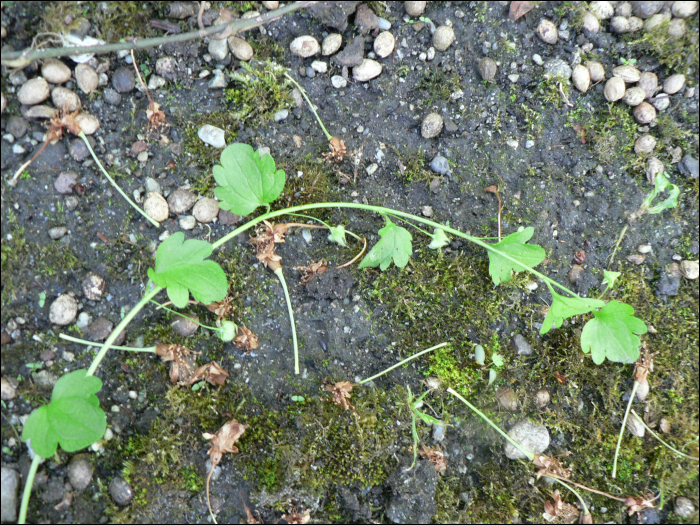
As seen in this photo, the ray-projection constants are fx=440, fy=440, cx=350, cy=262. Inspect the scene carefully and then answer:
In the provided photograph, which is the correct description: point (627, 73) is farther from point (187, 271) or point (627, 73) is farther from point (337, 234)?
point (187, 271)

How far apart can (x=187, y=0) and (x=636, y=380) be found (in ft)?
10.2

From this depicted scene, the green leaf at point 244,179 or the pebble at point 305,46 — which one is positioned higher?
the pebble at point 305,46

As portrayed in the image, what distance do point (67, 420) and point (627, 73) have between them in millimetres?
3305

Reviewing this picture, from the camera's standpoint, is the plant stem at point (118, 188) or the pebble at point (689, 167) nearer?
the plant stem at point (118, 188)

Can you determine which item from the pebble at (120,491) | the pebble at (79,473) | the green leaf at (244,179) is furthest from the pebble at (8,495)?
the green leaf at (244,179)

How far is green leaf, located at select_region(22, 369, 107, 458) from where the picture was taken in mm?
1909

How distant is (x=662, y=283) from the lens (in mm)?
2449

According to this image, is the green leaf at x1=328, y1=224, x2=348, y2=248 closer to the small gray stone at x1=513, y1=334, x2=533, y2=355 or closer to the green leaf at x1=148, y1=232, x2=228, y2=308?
the green leaf at x1=148, y1=232, x2=228, y2=308

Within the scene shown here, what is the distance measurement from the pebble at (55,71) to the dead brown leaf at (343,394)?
6.68ft

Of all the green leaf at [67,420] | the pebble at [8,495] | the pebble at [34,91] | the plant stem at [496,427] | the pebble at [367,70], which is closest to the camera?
the green leaf at [67,420]

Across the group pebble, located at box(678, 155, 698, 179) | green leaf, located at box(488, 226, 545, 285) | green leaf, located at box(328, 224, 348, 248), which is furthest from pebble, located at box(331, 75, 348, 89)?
pebble, located at box(678, 155, 698, 179)

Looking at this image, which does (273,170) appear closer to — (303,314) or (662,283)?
(303,314)

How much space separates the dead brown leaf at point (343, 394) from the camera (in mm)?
2219

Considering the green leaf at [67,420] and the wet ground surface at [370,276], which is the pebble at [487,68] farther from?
the green leaf at [67,420]
